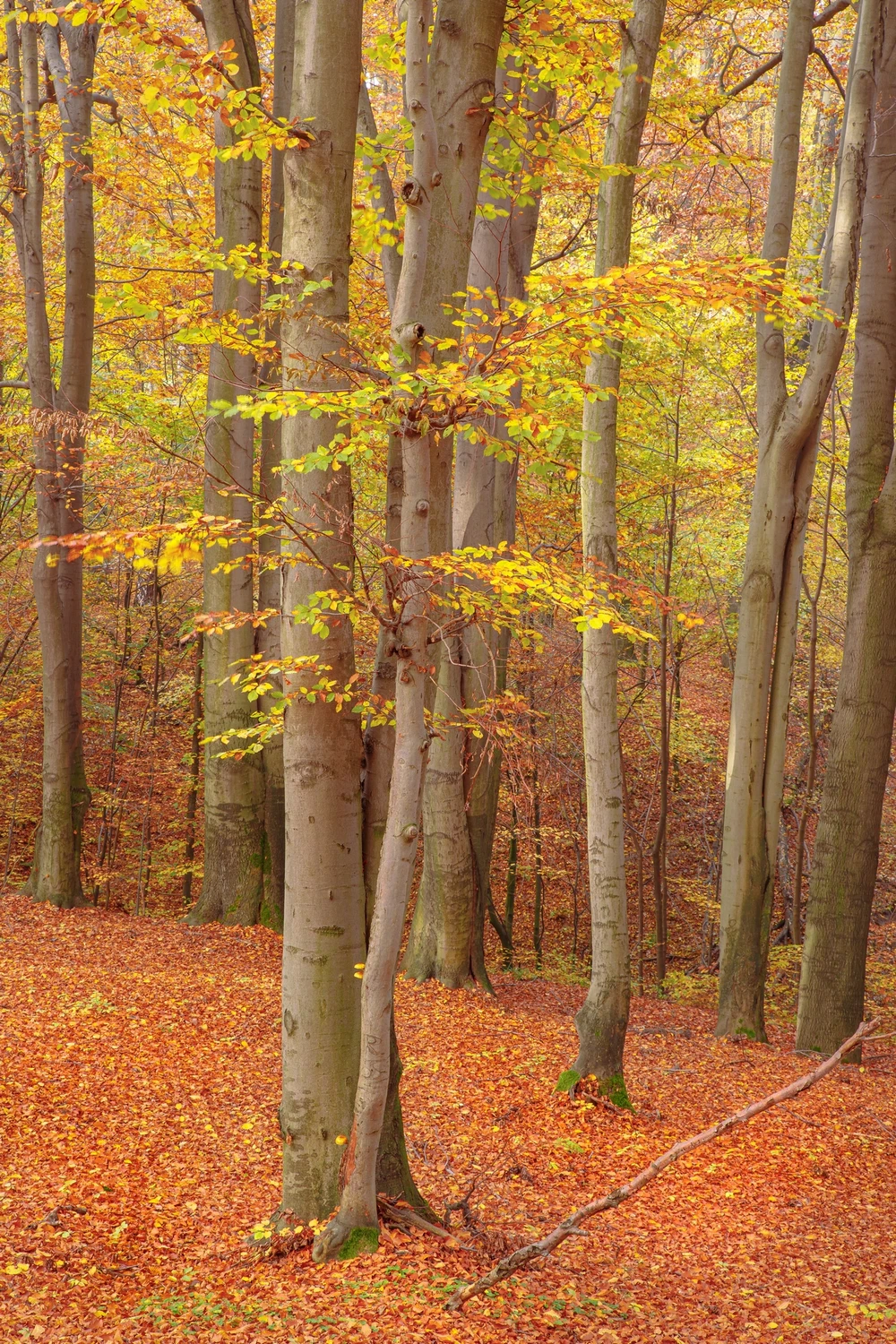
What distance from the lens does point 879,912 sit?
49.1 feet

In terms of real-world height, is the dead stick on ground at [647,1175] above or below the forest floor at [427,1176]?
above

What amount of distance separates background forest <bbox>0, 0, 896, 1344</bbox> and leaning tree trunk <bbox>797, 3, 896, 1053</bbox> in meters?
0.04

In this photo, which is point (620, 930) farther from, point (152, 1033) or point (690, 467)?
point (690, 467)

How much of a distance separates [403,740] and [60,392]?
26.5ft

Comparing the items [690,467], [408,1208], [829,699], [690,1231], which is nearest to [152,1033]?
[408,1208]

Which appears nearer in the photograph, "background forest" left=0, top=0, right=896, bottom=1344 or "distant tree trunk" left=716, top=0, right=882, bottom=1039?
"background forest" left=0, top=0, right=896, bottom=1344

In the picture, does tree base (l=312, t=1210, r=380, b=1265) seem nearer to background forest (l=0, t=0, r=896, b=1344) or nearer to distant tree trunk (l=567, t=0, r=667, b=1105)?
background forest (l=0, t=0, r=896, b=1344)

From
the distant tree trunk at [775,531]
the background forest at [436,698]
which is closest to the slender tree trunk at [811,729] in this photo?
the background forest at [436,698]

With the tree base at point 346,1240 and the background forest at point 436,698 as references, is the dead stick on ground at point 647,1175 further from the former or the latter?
the tree base at point 346,1240

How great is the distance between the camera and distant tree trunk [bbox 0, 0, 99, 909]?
Answer: 33.0ft

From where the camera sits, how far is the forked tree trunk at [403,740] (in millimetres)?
4031

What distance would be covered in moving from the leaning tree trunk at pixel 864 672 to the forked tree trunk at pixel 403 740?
5.26 metres

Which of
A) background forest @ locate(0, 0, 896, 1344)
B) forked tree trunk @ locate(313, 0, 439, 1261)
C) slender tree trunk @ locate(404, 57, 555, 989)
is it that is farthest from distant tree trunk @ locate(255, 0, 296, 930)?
forked tree trunk @ locate(313, 0, 439, 1261)

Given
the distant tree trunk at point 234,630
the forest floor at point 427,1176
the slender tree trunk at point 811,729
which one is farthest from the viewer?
the slender tree trunk at point 811,729
